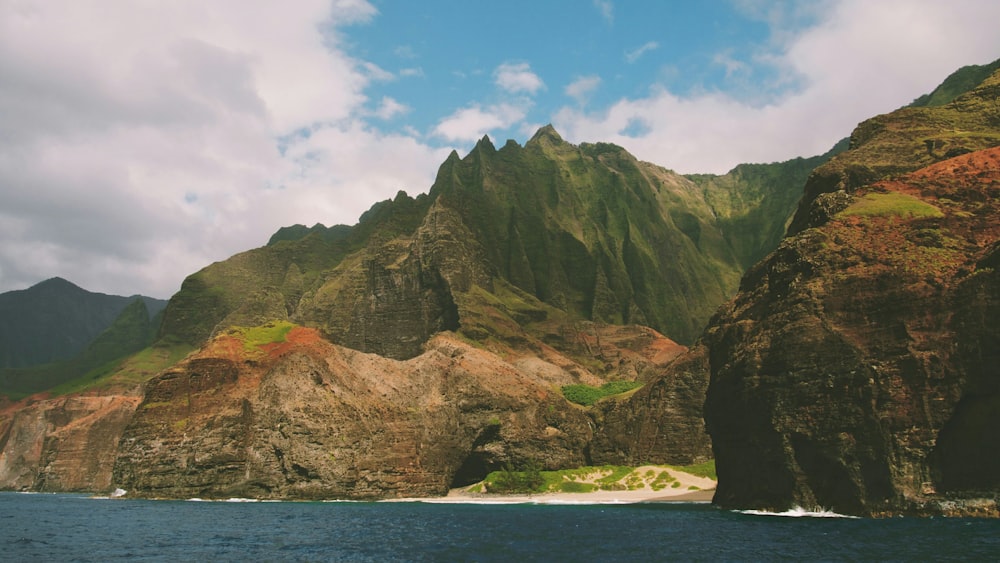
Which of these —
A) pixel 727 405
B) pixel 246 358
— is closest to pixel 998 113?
pixel 727 405

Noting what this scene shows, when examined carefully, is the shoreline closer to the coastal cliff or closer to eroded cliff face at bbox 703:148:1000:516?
the coastal cliff

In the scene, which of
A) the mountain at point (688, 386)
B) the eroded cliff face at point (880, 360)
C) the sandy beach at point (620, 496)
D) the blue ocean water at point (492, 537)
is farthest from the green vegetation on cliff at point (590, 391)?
the eroded cliff face at point (880, 360)

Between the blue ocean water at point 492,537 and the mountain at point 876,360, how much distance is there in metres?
3.63

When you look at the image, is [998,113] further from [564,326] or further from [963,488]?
[564,326]

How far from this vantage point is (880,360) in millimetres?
53625

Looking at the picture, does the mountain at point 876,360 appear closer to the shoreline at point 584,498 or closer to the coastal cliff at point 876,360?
Result: the coastal cliff at point 876,360

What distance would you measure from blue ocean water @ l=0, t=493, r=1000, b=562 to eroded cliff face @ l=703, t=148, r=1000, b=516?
3625 millimetres

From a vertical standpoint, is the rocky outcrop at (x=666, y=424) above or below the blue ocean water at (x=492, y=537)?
above

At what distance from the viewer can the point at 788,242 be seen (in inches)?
2586

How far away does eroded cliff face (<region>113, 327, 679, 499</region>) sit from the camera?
3905 inches

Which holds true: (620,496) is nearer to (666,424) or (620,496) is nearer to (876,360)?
(666,424)

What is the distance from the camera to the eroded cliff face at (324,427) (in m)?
99.2

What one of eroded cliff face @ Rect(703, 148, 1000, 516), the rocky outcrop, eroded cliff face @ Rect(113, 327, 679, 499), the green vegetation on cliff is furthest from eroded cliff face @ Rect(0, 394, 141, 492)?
eroded cliff face @ Rect(703, 148, 1000, 516)

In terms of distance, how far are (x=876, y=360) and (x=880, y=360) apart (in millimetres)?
260
